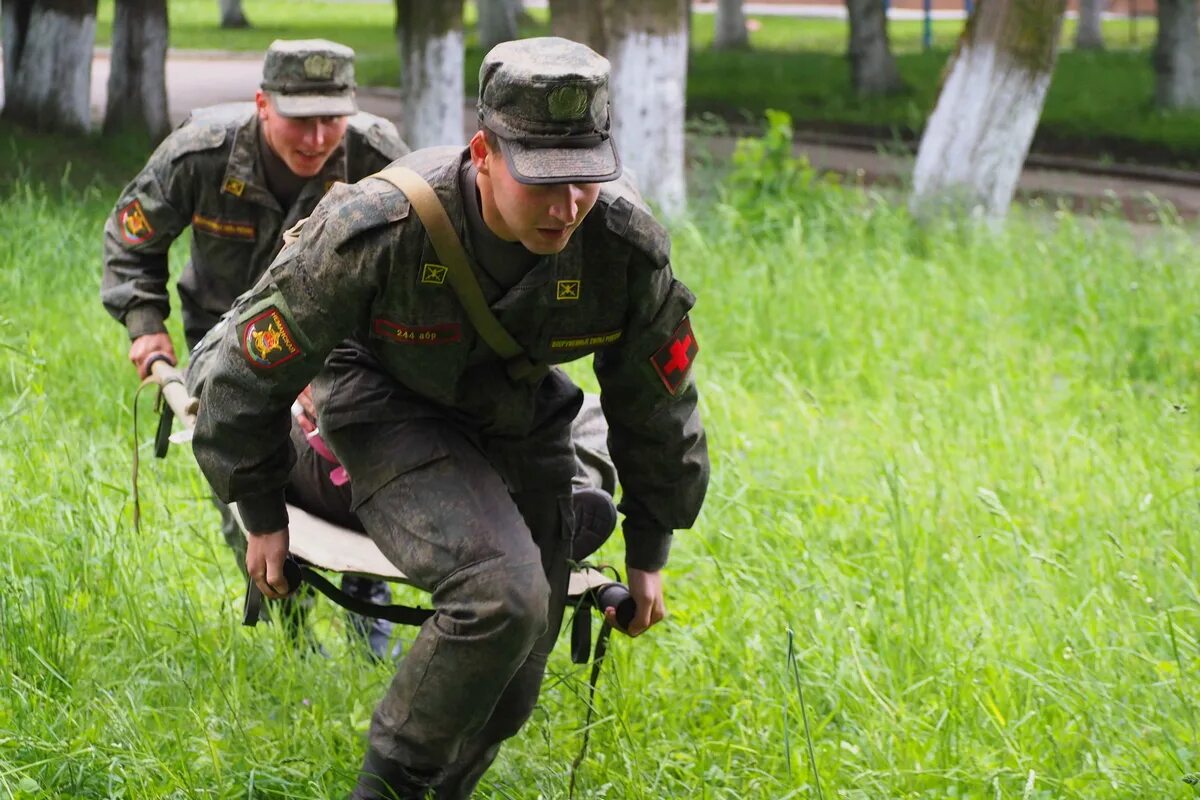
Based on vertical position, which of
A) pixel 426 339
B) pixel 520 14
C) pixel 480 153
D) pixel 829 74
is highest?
pixel 480 153

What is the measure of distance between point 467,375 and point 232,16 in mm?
30834

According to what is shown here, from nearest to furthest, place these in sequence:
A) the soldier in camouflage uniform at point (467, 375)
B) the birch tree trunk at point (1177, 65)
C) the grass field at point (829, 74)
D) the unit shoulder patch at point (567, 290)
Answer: the soldier in camouflage uniform at point (467, 375)
the unit shoulder patch at point (567, 290)
the grass field at point (829, 74)
the birch tree trunk at point (1177, 65)

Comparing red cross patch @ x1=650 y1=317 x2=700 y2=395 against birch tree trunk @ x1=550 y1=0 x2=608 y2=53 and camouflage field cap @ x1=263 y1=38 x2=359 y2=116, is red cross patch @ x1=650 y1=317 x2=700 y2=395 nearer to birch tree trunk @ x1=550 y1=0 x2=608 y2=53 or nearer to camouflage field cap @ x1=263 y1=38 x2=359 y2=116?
camouflage field cap @ x1=263 y1=38 x2=359 y2=116

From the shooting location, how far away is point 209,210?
4848mm

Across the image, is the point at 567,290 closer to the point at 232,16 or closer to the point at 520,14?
the point at 520,14

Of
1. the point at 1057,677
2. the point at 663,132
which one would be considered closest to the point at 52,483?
the point at 1057,677

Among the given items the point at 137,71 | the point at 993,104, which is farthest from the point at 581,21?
the point at 137,71

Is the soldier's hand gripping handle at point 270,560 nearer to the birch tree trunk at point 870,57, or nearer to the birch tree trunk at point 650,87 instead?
the birch tree trunk at point 650,87

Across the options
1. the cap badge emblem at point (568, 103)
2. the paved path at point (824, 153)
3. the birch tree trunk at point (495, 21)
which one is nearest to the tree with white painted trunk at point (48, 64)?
the paved path at point (824, 153)

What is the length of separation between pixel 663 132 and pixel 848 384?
127 inches

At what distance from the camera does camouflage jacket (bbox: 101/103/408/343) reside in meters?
4.79

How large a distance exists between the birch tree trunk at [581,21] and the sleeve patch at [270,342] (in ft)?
22.8

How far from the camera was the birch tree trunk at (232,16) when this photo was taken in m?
32.4

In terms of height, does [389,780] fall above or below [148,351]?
below
